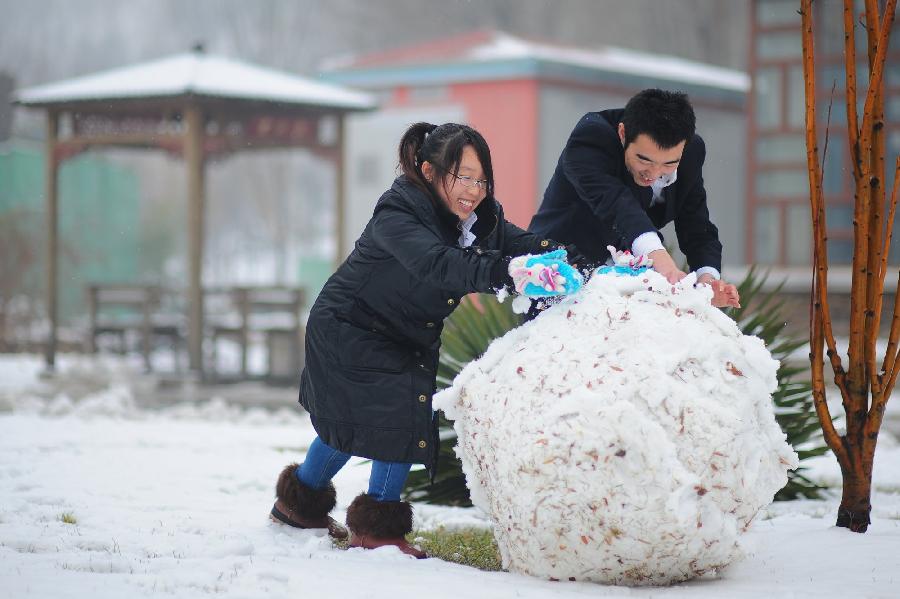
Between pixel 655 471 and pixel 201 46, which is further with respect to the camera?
pixel 201 46

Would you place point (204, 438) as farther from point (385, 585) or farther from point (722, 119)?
point (722, 119)

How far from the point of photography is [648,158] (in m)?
3.62

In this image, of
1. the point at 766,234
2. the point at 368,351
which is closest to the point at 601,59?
the point at 766,234

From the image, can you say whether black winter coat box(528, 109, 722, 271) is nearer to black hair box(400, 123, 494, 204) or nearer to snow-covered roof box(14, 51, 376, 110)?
black hair box(400, 123, 494, 204)

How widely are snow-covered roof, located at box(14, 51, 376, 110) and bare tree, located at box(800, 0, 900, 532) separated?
7.61 m

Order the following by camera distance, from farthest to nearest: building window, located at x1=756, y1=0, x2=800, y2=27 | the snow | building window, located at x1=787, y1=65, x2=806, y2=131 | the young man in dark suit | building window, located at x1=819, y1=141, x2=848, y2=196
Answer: the snow
building window, located at x1=787, y1=65, x2=806, y2=131
building window, located at x1=819, y1=141, x2=848, y2=196
building window, located at x1=756, y1=0, x2=800, y2=27
the young man in dark suit

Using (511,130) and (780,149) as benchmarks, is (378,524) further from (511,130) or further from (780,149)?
(511,130)

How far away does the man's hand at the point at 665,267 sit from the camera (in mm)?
3426

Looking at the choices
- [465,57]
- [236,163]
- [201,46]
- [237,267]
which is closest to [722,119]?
[465,57]

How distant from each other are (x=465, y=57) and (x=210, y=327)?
5690mm

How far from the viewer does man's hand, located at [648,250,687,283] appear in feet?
11.2

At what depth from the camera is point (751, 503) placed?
316 centimetres

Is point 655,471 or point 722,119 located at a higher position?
point 722,119

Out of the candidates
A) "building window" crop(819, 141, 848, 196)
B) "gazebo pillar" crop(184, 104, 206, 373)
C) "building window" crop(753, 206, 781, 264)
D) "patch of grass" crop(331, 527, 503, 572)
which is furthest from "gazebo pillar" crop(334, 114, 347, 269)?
"patch of grass" crop(331, 527, 503, 572)
